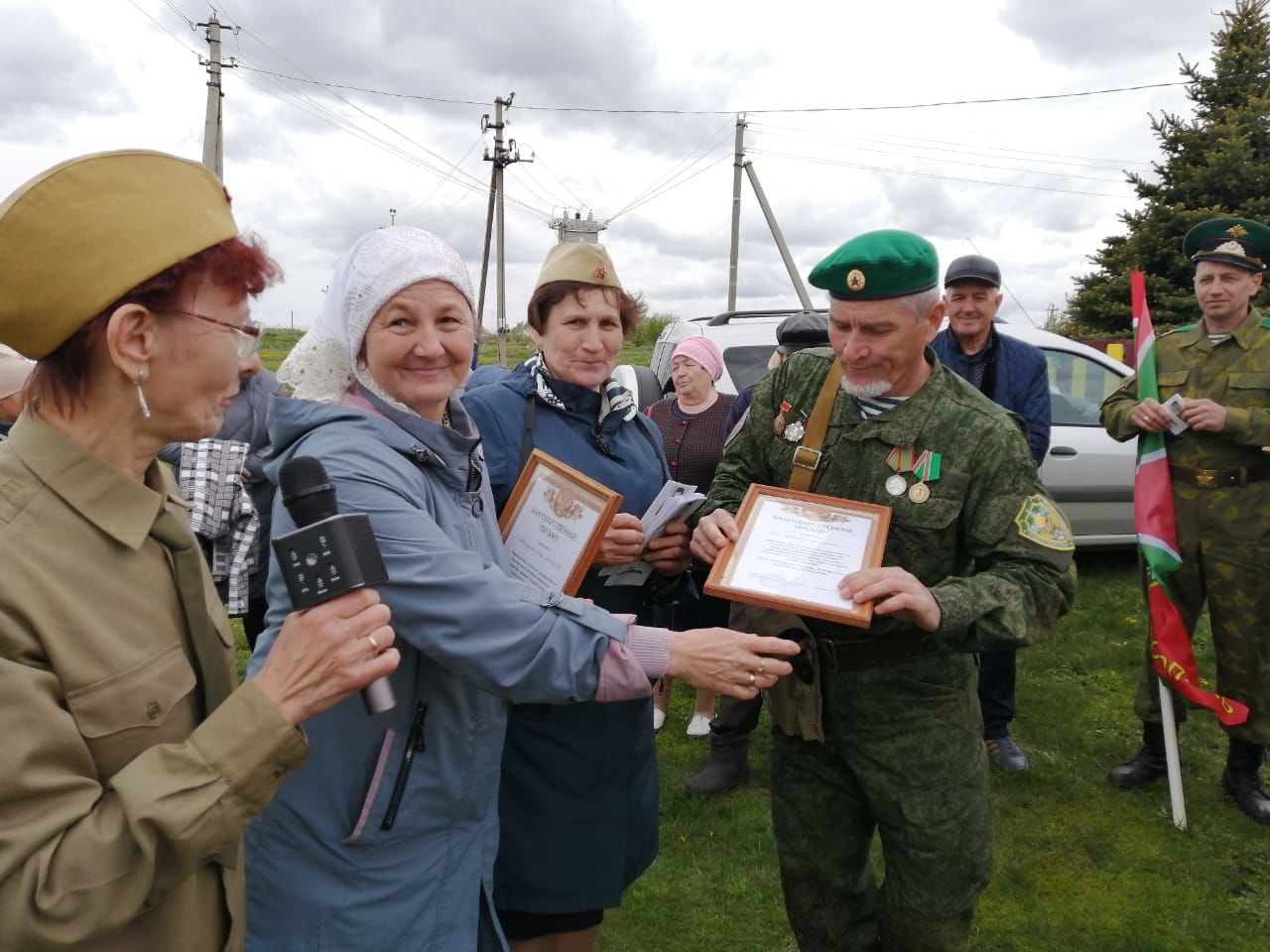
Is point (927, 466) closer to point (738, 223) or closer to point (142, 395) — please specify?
point (142, 395)

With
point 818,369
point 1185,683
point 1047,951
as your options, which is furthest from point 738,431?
point 1185,683

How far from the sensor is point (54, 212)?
114 cm

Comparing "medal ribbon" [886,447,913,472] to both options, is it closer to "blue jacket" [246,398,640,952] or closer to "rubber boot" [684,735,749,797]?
"blue jacket" [246,398,640,952]

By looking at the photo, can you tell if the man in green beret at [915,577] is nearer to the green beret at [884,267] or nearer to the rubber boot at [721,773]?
the green beret at [884,267]

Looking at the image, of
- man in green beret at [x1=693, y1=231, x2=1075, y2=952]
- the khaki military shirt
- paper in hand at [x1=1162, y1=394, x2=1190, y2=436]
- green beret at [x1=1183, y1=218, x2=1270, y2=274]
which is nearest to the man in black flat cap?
paper in hand at [x1=1162, y1=394, x2=1190, y2=436]

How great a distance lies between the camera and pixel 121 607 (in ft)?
3.99

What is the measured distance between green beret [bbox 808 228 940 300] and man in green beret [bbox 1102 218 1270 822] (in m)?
2.44

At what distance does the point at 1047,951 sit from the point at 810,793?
1582 mm

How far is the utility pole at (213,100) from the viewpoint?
594 inches

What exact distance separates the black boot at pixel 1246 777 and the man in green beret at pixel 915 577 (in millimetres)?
2629

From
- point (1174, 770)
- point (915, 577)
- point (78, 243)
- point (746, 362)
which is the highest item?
point (78, 243)

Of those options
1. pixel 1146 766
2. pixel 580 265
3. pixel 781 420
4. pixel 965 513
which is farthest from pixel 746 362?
pixel 965 513

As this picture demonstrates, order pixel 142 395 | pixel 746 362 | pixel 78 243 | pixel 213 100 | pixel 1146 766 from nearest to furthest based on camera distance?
1. pixel 78 243
2. pixel 142 395
3. pixel 1146 766
4. pixel 746 362
5. pixel 213 100

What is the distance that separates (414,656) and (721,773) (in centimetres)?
315
